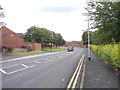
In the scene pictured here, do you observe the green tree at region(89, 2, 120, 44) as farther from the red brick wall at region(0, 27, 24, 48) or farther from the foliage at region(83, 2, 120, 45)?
the red brick wall at region(0, 27, 24, 48)

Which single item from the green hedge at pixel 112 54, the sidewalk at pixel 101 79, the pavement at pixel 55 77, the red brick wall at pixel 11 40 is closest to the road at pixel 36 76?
the pavement at pixel 55 77

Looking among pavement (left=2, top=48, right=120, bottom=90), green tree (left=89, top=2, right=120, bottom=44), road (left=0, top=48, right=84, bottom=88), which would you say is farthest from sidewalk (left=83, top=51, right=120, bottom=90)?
green tree (left=89, top=2, right=120, bottom=44)

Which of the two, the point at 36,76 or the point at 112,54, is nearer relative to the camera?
the point at 36,76

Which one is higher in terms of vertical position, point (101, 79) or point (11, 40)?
point (11, 40)

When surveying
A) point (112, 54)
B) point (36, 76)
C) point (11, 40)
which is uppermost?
point (11, 40)

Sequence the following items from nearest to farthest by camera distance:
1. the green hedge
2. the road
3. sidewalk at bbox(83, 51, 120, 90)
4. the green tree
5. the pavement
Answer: sidewalk at bbox(83, 51, 120, 90)
the pavement
the road
the green hedge
the green tree

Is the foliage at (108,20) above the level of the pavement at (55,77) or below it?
above

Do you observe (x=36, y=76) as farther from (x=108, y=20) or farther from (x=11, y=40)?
(x=11, y=40)

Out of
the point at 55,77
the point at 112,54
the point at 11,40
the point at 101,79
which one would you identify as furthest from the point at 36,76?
the point at 11,40

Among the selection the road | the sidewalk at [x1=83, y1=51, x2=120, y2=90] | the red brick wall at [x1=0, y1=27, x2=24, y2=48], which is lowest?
the road

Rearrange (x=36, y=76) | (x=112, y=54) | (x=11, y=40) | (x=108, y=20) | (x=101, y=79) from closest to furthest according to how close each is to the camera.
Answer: (x=101, y=79) < (x=36, y=76) < (x=112, y=54) < (x=108, y=20) < (x=11, y=40)

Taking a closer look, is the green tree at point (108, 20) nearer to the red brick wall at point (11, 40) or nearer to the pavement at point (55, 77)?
the pavement at point (55, 77)

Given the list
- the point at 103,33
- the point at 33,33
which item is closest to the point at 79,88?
the point at 103,33

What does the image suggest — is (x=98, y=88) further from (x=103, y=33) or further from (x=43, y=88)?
(x=103, y=33)
